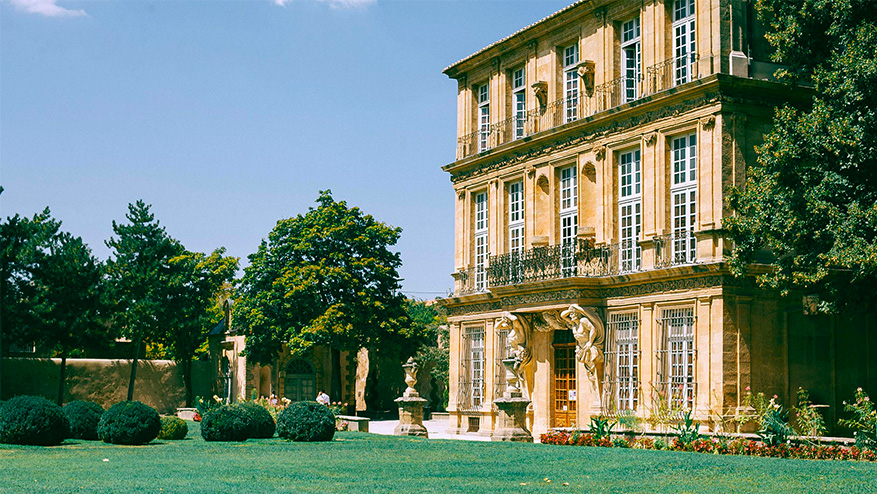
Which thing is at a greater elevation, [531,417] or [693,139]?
[693,139]

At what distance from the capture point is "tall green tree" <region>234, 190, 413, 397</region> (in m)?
48.4

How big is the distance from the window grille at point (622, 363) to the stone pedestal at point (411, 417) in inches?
210

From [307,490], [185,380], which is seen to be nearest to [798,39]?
[307,490]

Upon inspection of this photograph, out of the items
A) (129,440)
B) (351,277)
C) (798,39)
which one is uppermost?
(798,39)

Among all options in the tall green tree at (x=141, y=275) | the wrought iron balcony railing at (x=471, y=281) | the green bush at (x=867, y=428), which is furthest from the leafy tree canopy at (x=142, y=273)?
the green bush at (x=867, y=428)

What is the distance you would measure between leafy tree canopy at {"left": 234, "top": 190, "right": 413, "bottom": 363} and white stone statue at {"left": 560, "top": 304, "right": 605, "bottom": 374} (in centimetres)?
1914

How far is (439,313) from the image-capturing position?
239 feet

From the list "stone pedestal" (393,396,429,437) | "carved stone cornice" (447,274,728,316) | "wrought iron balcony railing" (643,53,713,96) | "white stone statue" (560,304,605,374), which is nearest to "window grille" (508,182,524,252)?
"carved stone cornice" (447,274,728,316)

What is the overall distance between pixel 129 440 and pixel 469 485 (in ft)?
39.7

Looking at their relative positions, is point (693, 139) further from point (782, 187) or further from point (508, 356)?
point (508, 356)

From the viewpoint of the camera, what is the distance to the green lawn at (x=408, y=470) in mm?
15438

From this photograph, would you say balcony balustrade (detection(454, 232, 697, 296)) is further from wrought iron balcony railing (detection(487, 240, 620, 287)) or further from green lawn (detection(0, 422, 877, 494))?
green lawn (detection(0, 422, 877, 494))

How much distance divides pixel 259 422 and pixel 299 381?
85.7 ft

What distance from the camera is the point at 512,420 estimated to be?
90.3ft
